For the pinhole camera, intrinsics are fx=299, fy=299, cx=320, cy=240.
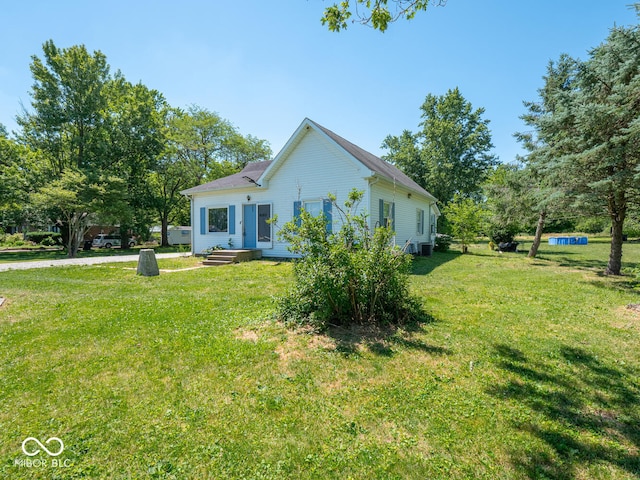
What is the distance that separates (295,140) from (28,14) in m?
8.94

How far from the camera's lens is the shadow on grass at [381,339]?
3836 millimetres

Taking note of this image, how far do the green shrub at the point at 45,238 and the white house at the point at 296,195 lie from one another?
2051 cm

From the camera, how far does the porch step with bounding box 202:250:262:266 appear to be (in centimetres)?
1219

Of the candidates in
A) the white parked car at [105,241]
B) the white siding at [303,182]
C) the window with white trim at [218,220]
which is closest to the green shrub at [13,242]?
the white parked car at [105,241]

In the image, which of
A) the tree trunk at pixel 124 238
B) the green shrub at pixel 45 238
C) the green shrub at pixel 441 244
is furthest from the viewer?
the green shrub at pixel 45 238

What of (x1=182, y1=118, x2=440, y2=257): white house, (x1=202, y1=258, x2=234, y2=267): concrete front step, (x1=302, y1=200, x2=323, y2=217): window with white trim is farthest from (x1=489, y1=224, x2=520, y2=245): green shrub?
(x1=202, y1=258, x2=234, y2=267): concrete front step

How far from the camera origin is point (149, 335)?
431 centimetres

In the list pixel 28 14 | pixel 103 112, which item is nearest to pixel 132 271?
pixel 28 14

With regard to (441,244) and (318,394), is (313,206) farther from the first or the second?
(441,244)

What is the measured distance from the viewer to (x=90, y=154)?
21141mm

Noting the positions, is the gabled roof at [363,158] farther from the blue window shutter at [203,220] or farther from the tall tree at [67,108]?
the tall tree at [67,108]

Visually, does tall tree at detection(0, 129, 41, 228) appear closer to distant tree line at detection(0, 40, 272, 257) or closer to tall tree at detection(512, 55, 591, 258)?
distant tree line at detection(0, 40, 272, 257)

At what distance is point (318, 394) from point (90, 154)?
25543 millimetres

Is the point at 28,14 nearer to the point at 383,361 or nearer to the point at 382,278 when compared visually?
the point at 382,278
